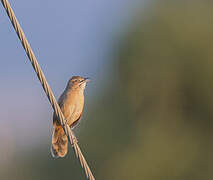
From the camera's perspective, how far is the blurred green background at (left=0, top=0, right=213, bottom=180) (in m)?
21.8

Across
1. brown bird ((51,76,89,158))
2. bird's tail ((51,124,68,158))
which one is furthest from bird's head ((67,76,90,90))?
bird's tail ((51,124,68,158))

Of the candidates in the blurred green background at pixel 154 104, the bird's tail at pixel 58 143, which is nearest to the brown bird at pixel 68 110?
the bird's tail at pixel 58 143

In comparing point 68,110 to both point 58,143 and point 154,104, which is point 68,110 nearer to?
point 58,143

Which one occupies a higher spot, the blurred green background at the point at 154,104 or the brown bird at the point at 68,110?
the brown bird at the point at 68,110

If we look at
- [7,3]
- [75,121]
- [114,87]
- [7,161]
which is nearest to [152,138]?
[114,87]

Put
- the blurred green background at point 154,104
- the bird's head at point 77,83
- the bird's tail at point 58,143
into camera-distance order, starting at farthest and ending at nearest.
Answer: the blurred green background at point 154,104 < the bird's head at point 77,83 < the bird's tail at point 58,143

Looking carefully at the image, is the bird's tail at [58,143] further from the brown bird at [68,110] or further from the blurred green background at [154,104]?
the blurred green background at [154,104]

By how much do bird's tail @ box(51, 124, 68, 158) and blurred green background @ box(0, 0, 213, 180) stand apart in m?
11.8

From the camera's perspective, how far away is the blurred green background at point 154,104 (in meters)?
21.8

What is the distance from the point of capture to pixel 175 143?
2264cm

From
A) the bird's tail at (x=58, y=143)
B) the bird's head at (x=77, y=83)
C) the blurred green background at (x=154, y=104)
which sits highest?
the bird's head at (x=77, y=83)

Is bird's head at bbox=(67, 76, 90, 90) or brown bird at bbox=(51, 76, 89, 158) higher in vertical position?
bird's head at bbox=(67, 76, 90, 90)

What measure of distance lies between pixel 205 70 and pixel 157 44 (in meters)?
1.89

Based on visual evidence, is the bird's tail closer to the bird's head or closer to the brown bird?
the brown bird
